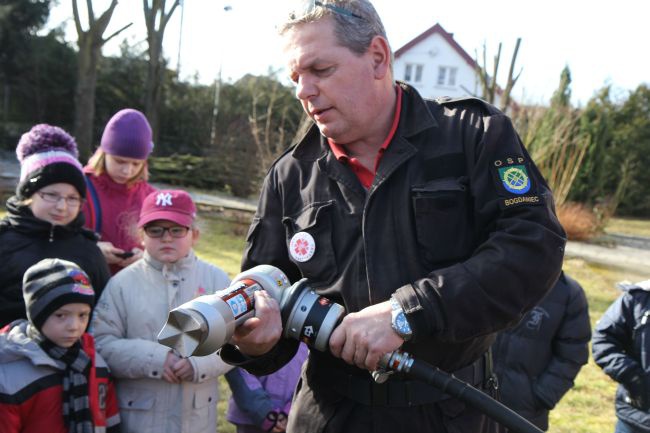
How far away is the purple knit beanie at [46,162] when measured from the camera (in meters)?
3.63

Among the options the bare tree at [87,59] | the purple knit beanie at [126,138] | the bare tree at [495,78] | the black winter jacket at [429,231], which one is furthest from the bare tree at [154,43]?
the black winter jacket at [429,231]

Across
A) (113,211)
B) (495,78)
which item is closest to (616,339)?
(113,211)

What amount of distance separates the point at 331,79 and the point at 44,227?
2.33 metres

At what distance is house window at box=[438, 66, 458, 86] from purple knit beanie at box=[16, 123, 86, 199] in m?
45.9

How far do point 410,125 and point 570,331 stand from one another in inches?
107

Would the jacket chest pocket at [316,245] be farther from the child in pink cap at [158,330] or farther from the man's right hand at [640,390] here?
the man's right hand at [640,390]

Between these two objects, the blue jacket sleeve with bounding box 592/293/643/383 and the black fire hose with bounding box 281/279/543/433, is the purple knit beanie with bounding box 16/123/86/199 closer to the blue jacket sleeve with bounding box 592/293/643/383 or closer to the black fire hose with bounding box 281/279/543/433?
the black fire hose with bounding box 281/279/543/433

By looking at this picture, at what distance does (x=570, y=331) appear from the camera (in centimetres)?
412

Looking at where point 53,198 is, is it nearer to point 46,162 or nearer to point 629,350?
point 46,162

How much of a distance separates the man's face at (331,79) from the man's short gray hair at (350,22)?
16 mm

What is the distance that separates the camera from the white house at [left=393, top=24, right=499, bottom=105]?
46.9 m

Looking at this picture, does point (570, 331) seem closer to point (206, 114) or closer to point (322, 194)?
point (322, 194)

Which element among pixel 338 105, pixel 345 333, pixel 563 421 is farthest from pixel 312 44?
pixel 563 421

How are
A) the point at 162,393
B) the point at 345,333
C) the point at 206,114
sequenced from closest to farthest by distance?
the point at 345,333 < the point at 162,393 < the point at 206,114
